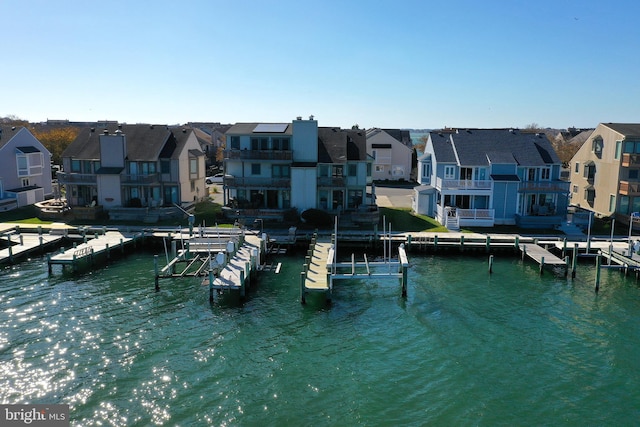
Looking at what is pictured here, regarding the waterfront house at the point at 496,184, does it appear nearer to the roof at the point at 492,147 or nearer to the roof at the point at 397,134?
the roof at the point at 492,147

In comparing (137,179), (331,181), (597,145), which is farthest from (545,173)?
(137,179)

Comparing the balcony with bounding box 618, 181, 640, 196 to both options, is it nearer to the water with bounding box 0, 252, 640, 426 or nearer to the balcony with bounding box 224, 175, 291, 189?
the water with bounding box 0, 252, 640, 426

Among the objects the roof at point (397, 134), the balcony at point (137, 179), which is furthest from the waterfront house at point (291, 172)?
the roof at point (397, 134)

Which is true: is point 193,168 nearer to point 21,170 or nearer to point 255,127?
point 255,127

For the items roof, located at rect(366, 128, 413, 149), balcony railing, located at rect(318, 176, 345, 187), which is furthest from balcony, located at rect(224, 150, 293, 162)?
roof, located at rect(366, 128, 413, 149)

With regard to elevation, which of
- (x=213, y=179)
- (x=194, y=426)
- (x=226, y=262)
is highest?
(x=213, y=179)

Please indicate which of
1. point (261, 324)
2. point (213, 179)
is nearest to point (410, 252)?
point (261, 324)

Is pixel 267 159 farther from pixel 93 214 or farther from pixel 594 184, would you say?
pixel 594 184
